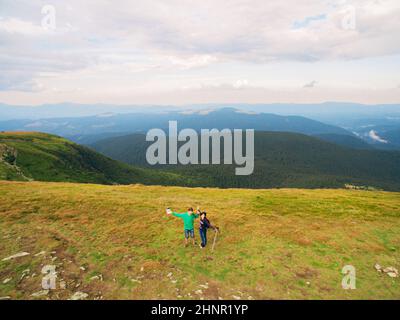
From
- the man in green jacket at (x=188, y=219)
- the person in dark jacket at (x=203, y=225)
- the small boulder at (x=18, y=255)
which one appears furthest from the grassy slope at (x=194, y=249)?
the man in green jacket at (x=188, y=219)

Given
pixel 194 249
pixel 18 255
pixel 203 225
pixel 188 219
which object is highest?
pixel 188 219

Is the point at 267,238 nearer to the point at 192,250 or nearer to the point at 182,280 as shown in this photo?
the point at 192,250

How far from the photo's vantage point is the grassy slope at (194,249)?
1711 centimetres

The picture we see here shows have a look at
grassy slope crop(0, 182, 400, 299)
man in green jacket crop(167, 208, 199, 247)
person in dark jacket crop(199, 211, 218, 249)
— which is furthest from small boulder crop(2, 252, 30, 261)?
person in dark jacket crop(199, 211, 218, 249)

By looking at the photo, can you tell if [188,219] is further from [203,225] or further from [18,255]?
[18,255]

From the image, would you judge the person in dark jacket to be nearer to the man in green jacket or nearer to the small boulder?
the man in green jacket

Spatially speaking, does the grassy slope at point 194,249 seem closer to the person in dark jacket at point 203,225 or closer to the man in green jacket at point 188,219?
the person in dark jacket at point 203,225

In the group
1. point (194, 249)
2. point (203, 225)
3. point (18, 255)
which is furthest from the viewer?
point (194, 249)

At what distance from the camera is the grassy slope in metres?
17.1

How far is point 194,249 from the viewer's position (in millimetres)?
22703

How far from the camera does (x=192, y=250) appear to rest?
22484mm

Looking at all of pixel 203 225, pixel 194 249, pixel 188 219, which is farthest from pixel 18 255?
pixel 203 225
